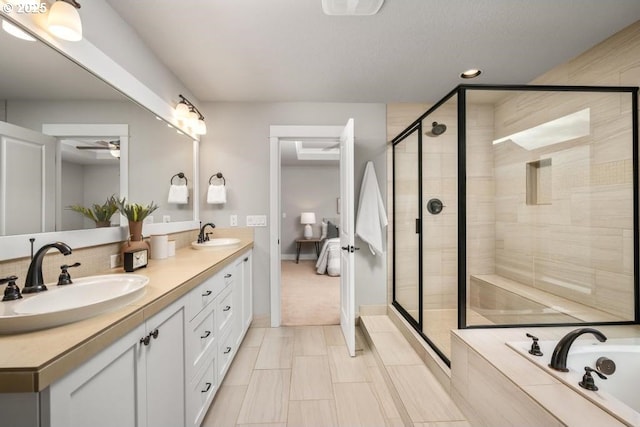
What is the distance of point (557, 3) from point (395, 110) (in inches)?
56.5

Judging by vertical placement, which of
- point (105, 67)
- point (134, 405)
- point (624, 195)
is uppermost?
point (105, 67)

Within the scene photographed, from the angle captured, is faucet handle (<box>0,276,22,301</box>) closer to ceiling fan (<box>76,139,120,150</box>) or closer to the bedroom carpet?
ceiling fan (<box>76,139,120,150</box>)

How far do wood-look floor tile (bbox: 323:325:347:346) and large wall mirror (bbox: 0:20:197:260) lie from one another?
74.3 inches

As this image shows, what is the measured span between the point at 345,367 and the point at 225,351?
0.91m

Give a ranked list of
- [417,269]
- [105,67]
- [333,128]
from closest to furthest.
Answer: [105,67], [417,269], [333,128]

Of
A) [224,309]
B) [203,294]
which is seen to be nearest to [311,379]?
[224,309]

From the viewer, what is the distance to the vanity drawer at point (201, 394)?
1.25 meters

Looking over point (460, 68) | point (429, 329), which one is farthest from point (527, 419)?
point (460, 68)

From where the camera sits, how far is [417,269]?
2.38 metres

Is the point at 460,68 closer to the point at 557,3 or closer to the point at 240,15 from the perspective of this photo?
the point at 557,3

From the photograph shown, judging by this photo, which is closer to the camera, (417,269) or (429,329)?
(429,329)

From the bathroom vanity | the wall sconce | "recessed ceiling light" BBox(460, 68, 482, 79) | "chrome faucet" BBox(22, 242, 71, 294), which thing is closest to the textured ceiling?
"recessed ceiling light" BBox(460, 68, 482, 79)

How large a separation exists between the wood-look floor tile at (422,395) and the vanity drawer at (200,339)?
3.84 feet

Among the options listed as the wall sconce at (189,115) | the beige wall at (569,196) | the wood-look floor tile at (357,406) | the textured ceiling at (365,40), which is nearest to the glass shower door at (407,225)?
the beige wall at (569,196)
